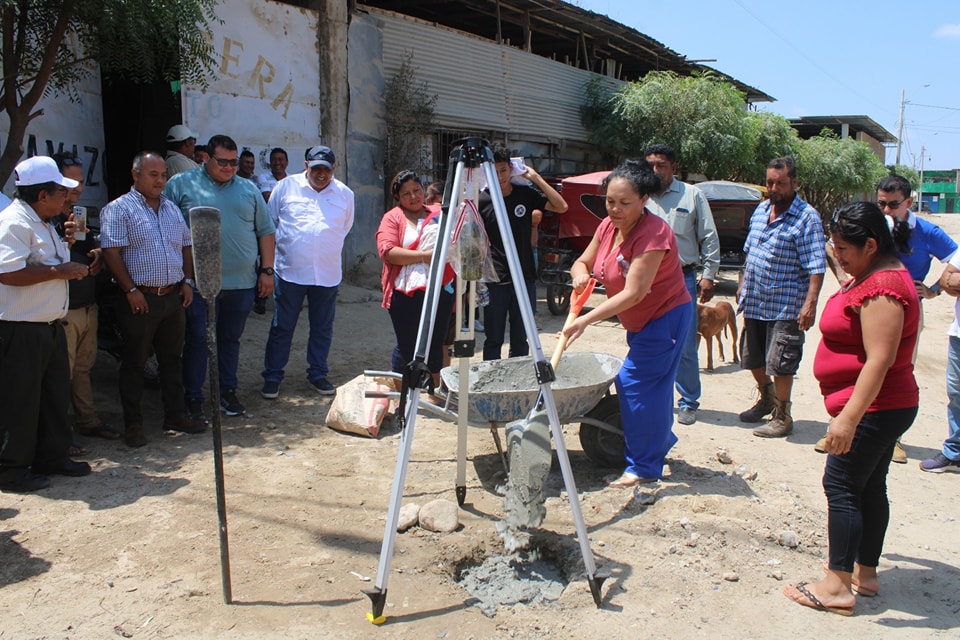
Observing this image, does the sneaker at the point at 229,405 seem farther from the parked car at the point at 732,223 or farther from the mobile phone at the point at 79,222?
the parked car at the point at 732,223

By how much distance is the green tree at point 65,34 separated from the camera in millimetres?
5539

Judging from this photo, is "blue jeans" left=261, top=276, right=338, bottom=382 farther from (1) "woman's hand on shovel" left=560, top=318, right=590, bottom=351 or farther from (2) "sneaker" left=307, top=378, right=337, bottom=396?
(1) "woman's hand on shovel" left=560, top=318, right=590, bottom=351

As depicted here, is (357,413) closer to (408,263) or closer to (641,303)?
(408,263)

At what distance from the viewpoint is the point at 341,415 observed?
535cm

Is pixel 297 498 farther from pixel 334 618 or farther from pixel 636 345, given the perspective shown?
pixel 636 345

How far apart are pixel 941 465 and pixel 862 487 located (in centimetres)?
237

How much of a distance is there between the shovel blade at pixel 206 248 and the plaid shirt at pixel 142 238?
209 centimetres

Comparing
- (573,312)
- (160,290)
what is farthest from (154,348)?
(573,312)

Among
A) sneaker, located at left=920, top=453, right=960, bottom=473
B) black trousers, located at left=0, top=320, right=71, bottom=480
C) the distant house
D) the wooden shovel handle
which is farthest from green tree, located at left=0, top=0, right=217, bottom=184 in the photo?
the distant house

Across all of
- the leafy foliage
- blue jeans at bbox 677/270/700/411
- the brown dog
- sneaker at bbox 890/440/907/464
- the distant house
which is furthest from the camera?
the distant house

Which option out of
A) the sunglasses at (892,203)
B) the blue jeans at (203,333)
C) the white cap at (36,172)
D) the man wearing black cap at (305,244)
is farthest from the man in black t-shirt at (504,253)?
the white cap at (36,172)

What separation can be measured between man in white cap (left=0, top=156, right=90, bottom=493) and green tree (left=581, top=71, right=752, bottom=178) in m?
15.3

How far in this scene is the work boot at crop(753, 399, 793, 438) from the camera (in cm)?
554

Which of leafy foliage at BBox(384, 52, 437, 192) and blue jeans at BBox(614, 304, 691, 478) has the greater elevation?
leafy foliage at BBox(384, 52, 437, 192)
